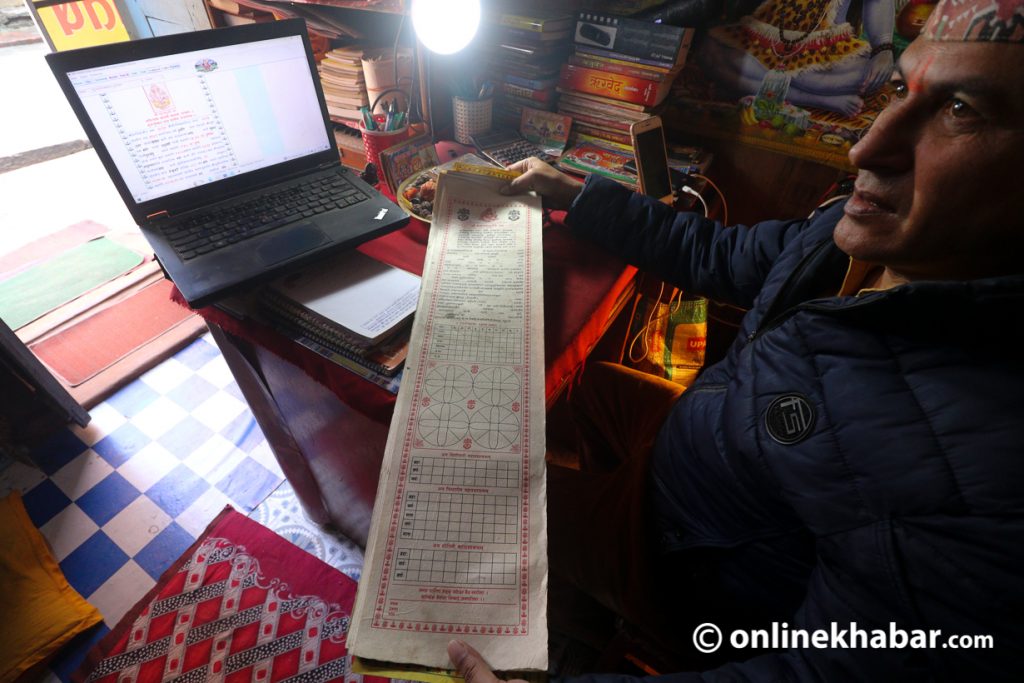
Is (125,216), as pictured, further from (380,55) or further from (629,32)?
(629,32)

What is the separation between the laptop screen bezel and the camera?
0.68 m

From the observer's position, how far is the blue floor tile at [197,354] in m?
1.76

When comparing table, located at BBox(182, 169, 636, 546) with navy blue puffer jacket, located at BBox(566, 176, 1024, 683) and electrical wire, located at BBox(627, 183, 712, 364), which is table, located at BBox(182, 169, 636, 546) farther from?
electrical wire, located at BBox(627, 183, 712, 364)

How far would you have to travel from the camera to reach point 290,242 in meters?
0.79

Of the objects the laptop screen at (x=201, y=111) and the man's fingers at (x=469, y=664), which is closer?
the man's fingers at (x=469, y=664)

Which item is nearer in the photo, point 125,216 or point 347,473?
point 347,473

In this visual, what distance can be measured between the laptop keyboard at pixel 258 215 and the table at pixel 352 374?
0.10 meters

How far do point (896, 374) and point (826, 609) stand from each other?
0.26 metres

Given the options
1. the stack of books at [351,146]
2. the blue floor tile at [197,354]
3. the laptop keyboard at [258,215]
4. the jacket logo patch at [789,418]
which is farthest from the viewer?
the blue floor tile at [197,354]

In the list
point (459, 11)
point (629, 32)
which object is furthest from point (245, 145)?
point (629, 32)

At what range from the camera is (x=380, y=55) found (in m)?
1.20

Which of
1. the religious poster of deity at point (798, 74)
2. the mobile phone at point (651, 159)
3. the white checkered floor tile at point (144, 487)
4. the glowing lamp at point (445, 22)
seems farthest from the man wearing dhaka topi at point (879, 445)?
the white checkered floor tile at point (144, 487)

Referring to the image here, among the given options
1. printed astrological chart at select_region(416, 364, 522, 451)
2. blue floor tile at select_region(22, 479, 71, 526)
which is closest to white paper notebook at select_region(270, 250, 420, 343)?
printed astrological chart at select_region(416, 364, 522, 451)

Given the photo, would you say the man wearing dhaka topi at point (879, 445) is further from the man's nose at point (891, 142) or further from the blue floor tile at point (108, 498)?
the blue floor tile at point (108, 498)
